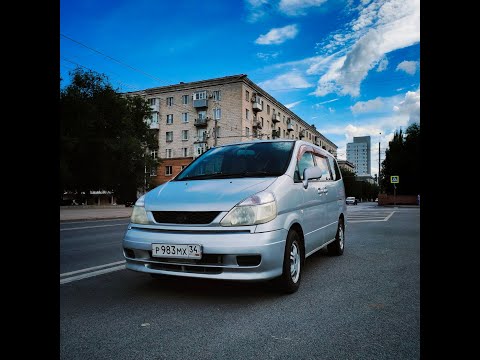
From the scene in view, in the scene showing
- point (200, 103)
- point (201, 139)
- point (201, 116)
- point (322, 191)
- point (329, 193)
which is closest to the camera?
point (322, 191)

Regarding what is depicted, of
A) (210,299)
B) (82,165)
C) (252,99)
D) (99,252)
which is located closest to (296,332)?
(210,299)

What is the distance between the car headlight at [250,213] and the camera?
337cm

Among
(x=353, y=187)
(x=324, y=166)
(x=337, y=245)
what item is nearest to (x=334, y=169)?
(x=324, y=166)

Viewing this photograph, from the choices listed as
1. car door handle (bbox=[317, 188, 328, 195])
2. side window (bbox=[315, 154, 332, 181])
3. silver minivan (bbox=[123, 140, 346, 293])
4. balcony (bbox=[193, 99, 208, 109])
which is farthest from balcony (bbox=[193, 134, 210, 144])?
silver minivan (bbox=[123, 140, 346, 293])

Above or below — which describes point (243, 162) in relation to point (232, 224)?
above

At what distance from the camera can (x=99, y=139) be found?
28.5 metres

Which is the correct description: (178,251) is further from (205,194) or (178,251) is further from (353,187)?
(353,187)

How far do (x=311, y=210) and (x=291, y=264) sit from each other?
967 millimetres

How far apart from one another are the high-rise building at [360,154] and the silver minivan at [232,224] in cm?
19472

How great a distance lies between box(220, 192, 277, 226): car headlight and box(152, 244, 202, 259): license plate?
0.34 metres

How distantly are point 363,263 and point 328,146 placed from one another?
324 feet

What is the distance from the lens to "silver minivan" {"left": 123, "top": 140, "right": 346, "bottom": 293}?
10.8 ft
